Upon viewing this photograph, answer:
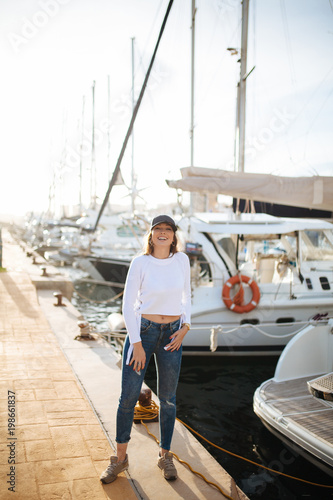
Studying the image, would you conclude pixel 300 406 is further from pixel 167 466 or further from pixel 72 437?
pixel 72 437

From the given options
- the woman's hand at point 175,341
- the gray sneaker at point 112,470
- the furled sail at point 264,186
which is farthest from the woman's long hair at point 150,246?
the furled sail at point 264,186

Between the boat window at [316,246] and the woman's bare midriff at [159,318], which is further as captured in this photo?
the boat window at [316,246]

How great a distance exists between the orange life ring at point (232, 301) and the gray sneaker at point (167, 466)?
5.98m

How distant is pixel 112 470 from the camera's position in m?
2.79

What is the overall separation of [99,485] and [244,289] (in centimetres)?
677

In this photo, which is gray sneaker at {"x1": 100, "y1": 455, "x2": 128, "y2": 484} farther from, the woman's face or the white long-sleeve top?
the woman's face

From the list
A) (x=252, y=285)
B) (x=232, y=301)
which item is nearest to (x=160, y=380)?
(x=232, y=301)

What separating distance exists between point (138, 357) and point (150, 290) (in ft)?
1.50

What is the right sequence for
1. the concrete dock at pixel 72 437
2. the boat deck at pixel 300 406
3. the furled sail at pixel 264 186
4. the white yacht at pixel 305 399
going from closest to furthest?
the concrete dock at pixel 72 437
the white yacht at pixel 305 399
the boat deck at pixel 300 406
the furled sail at pixel 264 186

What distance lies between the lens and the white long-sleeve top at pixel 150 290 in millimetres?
2779

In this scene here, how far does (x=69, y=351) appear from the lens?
579cm

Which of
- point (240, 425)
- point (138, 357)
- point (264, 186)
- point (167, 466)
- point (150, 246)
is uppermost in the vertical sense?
point (264, 186)

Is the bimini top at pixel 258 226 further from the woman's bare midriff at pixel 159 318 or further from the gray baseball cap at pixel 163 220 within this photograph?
the woman's bare midriff at pixel 159 318

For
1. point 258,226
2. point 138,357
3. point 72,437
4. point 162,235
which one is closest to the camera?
point 138,357
